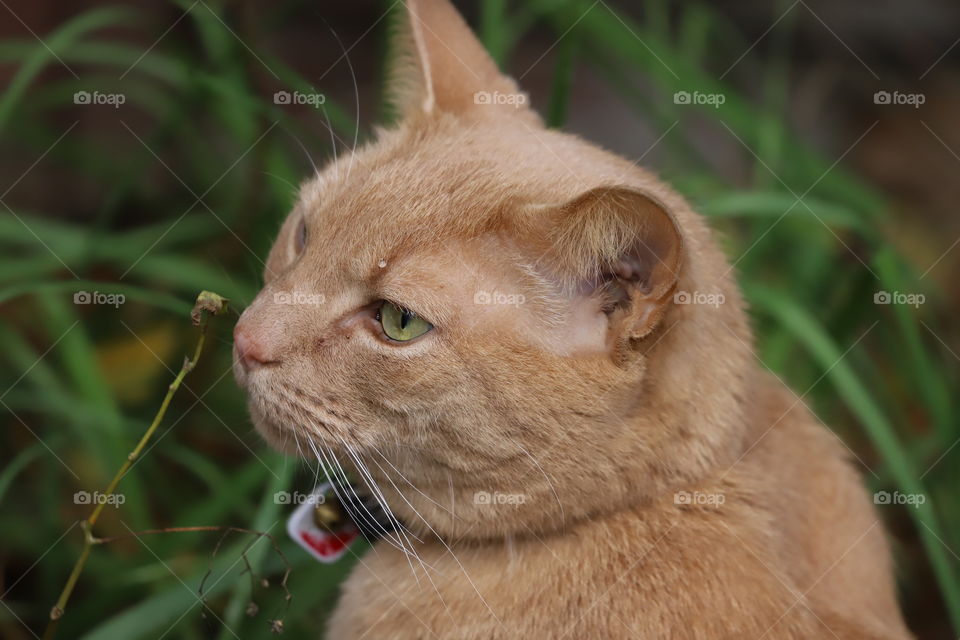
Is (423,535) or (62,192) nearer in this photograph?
(423,535)

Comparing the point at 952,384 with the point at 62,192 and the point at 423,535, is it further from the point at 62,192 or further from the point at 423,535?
the point at 62,192

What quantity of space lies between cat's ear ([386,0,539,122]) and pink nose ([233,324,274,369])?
2.20 ft

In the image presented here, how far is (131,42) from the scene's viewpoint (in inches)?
175

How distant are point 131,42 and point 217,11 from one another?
1.60 meters

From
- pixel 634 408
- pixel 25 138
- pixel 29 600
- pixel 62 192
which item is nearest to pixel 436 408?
pixel 634 408
